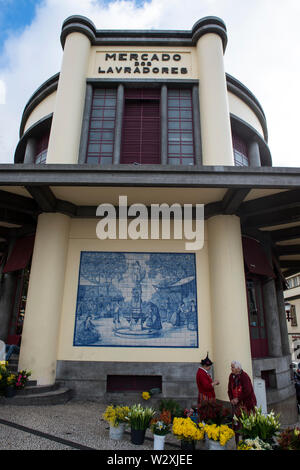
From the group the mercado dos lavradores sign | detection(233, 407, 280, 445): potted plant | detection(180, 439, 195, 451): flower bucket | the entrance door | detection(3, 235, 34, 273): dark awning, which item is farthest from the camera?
the mercado dos lavradores sign

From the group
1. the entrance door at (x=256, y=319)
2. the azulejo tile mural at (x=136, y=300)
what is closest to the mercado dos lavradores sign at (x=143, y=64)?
the azulejo tile mural at (x=136, y=300)

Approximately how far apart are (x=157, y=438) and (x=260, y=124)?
1423cm

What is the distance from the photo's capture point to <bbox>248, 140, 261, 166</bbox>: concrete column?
41.5 feet

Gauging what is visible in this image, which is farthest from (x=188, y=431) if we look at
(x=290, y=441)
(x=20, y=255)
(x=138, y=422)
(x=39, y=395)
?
(x=20, y=255)

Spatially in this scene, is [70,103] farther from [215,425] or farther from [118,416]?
[215,425]

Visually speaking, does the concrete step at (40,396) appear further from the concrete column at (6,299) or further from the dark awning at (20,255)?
the dark awning at (20,255)

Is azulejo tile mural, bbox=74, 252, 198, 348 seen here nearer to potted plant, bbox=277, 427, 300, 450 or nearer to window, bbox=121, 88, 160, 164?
window, bbox=121, 88, 160, 164

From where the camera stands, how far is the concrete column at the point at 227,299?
785cm

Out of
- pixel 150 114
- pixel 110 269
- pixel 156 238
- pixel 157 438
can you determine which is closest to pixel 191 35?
pixel 150 114

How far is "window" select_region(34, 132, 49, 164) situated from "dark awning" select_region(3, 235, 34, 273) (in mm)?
3988

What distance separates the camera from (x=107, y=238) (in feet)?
30.3

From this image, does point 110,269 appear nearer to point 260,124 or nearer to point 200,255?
point 200,255

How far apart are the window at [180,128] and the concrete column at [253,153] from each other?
3.57m

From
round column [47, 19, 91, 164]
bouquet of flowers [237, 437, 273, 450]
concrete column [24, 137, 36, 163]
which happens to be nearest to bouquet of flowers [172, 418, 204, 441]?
bouquet of flowers [237, 437, 273, 450]
